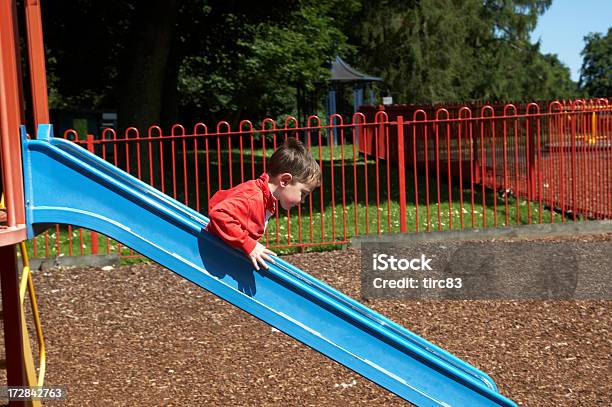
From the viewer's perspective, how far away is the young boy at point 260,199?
3.66 meters

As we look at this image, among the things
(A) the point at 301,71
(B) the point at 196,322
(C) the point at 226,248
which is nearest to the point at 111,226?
(C) the point at 226,248

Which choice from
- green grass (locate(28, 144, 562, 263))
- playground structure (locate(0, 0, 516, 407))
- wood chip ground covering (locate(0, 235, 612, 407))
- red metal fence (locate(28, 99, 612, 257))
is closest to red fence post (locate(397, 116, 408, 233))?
red metal fence (locate(28, 99, 612, 257))

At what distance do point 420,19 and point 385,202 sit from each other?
29354 millimetres

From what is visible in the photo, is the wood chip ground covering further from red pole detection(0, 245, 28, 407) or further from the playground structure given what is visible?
the playground structure

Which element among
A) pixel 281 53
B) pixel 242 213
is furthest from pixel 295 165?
pixel 281 53

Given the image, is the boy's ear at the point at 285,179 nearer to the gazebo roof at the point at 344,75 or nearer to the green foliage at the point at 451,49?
the gazebo roof at the point at 344,75

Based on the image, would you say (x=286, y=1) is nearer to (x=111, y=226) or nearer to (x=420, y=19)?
(x=111, y=226)

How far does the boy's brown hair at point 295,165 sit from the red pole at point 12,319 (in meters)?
1.56

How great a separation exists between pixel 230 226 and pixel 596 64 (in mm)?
93077

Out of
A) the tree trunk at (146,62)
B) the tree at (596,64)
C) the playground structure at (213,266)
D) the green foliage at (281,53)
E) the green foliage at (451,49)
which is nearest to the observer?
the playground structure at (213,266)

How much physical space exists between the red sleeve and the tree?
88.9 m

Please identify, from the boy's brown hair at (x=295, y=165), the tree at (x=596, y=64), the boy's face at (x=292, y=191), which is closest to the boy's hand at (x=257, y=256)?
the boy's face at (x=292, y=191)

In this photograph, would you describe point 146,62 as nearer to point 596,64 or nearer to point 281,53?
point 281,53

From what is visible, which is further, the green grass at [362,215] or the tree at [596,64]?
the tree at [596,64]
